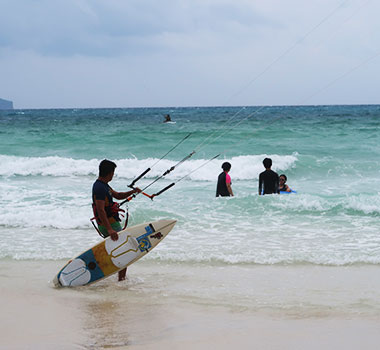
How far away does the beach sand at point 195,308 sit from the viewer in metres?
4.04

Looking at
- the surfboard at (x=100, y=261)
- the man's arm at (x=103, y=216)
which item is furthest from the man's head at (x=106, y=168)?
the surfboard at (x=100, y=261)

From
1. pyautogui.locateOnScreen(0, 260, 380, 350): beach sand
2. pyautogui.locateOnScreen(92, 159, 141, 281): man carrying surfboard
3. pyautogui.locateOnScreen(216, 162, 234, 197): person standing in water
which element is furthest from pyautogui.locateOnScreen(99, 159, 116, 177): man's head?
A: pyautogui.locateOnScreen(216, 162, 234, 197): person standing in water

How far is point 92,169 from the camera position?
18031mm

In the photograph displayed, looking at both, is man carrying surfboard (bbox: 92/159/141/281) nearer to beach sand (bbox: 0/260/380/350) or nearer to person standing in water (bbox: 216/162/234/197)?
beach sand (bbox: 0/260/380/350)

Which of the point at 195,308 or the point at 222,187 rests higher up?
the point at 222,187

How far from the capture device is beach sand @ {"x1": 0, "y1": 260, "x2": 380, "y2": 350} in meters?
4.04

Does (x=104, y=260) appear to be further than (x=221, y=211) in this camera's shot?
No

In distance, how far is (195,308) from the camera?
4914mm

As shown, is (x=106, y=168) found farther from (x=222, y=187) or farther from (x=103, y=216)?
(x=222, y=187)

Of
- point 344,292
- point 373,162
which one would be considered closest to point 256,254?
point 344,292

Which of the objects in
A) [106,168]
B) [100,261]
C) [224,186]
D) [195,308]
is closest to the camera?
[195,308]

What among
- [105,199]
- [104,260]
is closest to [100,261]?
[104,260]

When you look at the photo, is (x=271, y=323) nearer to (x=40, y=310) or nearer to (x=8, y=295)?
(x=40, y=310)

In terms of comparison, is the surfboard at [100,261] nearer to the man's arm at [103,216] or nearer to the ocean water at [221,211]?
the man's arm at [103,216]
